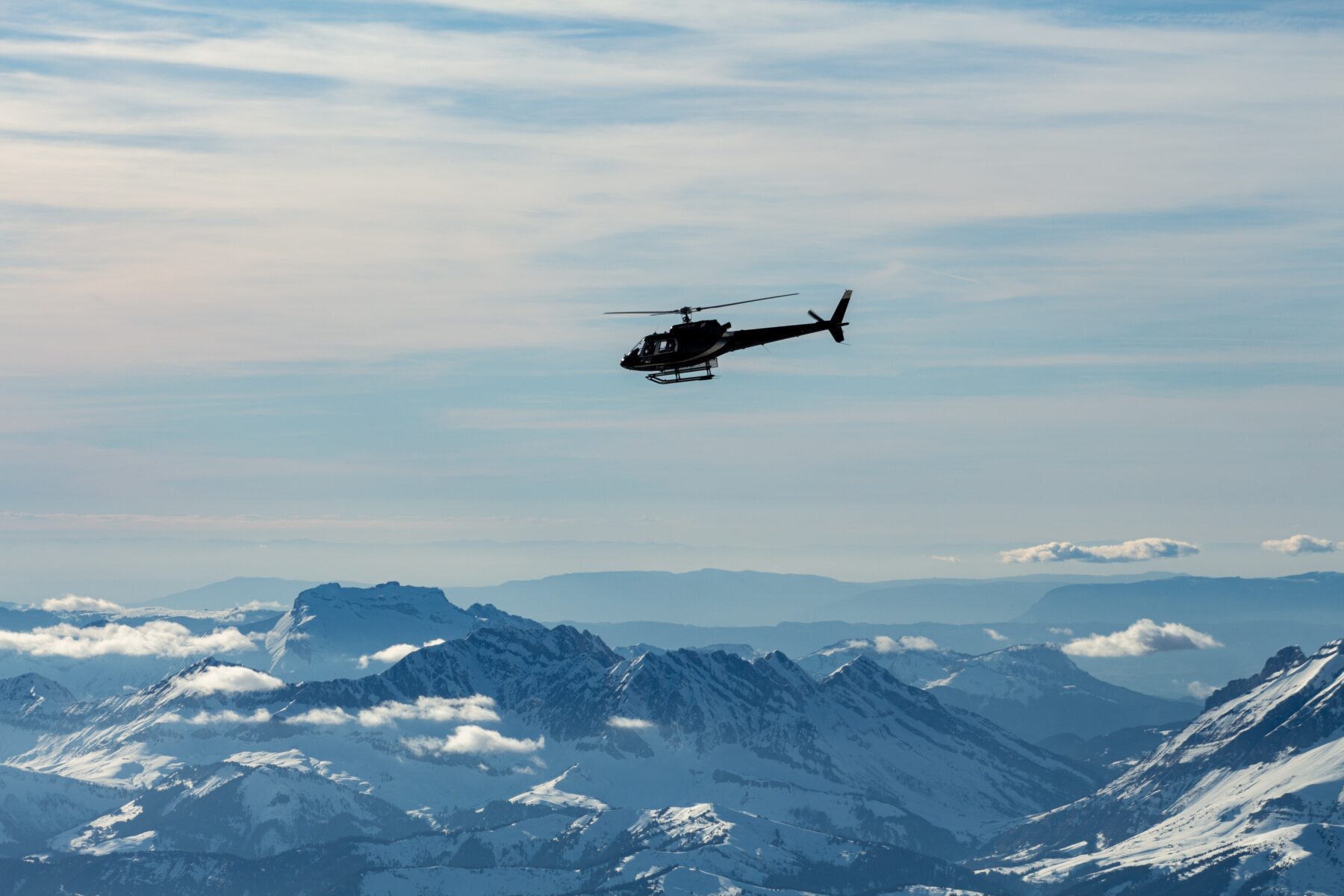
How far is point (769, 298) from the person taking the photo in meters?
194
